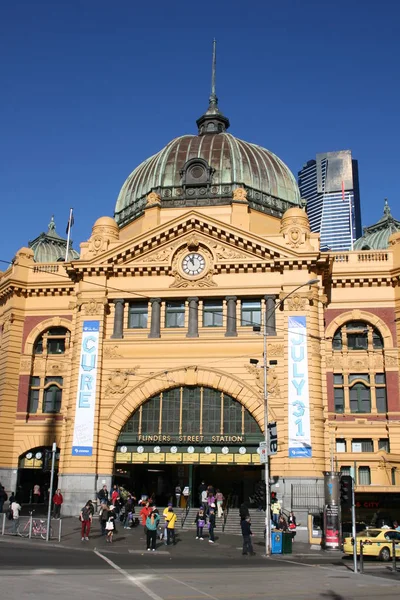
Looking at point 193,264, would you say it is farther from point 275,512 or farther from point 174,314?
point 275,512

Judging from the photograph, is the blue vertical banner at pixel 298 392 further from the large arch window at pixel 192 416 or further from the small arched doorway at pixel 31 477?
the small arched doorway at pixel 31 477

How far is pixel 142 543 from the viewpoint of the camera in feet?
104

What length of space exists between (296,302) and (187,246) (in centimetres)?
842

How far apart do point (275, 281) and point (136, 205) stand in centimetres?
1909

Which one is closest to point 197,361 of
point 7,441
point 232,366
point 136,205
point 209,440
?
point 232,366

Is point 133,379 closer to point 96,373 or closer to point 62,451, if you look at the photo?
point 96,373

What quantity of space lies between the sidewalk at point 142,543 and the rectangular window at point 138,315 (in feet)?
46.5

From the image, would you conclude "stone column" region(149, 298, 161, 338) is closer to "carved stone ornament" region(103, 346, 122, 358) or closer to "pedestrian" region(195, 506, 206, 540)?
"carved stone ornament" region(103, 346, 122, 358)

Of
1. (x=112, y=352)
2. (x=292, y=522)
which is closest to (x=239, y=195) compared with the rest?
(x=112, y=352)

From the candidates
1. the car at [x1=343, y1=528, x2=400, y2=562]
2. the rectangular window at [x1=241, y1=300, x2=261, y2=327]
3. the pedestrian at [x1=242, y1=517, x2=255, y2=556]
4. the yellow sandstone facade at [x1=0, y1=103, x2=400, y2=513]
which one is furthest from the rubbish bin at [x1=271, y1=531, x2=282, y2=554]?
the rectangular window at [x1=241, y1=300, x2=261, y2=327]

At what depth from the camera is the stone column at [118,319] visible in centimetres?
4600

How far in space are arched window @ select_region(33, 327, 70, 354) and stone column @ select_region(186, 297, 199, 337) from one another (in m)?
12.1

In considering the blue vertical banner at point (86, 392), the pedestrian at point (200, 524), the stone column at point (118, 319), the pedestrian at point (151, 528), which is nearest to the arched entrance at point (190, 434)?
the blue vertical banner at point (86, 392)

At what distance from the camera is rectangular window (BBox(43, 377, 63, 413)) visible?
5203 centimetres
